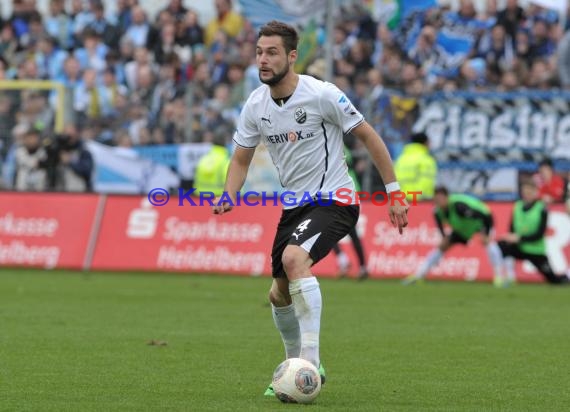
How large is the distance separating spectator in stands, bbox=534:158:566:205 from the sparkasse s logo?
260 inches

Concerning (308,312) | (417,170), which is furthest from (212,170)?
(308,312)

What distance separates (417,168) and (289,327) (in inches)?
506

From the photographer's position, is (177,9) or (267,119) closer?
(267,119)

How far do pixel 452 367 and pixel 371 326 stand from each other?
3.43 m

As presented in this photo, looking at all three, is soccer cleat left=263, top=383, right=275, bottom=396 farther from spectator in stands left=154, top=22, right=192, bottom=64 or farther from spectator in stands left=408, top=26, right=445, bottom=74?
spectator in stands left=154, top=22, right=192, bottom=64

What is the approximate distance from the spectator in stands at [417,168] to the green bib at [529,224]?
160cm

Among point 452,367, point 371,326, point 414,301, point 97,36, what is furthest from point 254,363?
point 97,36

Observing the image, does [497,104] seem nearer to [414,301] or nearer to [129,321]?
[414,301]

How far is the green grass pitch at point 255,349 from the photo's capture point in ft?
25.1

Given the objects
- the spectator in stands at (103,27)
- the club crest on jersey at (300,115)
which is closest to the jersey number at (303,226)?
the club crest on jersey at (300,115)

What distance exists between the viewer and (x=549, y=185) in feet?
69.3

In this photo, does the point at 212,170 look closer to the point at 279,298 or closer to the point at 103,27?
the point at 103,27

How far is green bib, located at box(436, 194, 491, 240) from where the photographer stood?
19844 mm

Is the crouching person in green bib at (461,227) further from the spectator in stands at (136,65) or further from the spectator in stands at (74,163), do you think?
the spectator in stands at (136,65)
